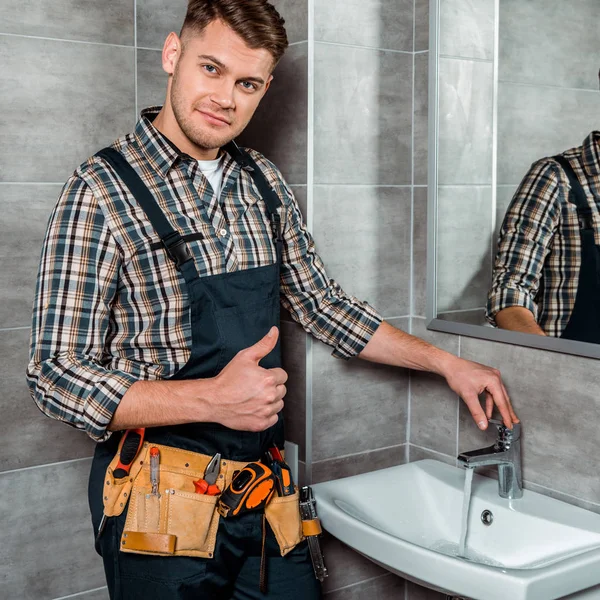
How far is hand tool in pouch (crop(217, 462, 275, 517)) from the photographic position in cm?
151

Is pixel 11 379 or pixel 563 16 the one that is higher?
pixel 563 16

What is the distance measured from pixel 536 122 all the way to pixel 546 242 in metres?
0.25

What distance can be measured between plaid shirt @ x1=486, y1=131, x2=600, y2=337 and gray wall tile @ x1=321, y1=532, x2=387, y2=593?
2.28ft

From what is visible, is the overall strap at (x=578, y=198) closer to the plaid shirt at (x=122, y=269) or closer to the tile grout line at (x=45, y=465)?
the plaid shirt at (x=122, y=269)

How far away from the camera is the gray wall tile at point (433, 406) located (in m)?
1.97

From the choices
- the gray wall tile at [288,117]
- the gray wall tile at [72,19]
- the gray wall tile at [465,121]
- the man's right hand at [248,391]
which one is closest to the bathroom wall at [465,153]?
the gray wall tile at [465,121]

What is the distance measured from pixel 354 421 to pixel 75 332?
826 millimetres

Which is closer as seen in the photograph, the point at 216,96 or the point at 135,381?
the point at 135,381

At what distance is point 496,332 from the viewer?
1.81 metres

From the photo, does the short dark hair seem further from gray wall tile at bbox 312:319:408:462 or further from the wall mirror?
gray wall tile at bbox 312:319:408:462

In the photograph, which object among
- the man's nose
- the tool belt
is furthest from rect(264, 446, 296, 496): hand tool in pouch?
the man's nose

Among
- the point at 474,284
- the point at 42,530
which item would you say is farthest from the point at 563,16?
the point at 42,530

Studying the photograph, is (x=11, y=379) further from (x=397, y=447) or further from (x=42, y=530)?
(x=397, y=447)

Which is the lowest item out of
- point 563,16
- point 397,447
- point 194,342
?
point 397,447
